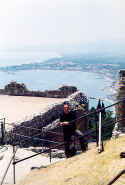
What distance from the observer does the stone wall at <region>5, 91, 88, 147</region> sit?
1366cm

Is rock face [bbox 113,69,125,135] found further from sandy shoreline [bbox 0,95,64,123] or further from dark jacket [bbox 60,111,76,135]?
sandy shoreline [bbox 0,95,64,123]

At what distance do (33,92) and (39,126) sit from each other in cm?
840

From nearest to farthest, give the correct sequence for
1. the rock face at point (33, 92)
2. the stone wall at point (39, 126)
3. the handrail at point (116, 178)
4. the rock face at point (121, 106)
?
the handrail at point (116, 178)
the rock face at point (121, 106)
the stone wall at point (39, 126)
the rock face at point (33, 92)

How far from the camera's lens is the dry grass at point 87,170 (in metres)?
5.56

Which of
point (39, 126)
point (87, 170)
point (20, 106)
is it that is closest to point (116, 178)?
point (87, 170)

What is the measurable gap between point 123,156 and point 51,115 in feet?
37.1

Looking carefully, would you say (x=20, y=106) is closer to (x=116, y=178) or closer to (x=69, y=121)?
(x=69, y=121)

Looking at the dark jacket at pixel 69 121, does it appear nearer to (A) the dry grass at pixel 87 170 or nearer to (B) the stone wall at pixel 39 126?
(A) the dry grass at pixel 87 170

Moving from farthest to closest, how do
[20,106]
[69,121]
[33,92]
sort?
1. [33,92]
2. [20,106]
3. [69,121]

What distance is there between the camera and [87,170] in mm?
A: 5980

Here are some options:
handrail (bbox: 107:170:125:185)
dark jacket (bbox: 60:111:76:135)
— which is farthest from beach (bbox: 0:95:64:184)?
handrail (bbox: 107:170:125:185)

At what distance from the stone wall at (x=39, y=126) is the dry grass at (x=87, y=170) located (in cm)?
509

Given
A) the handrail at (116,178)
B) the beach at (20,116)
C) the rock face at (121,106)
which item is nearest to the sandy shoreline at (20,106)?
the beach at (20,116)

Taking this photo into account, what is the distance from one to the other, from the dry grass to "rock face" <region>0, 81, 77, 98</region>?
16158 millimetres
